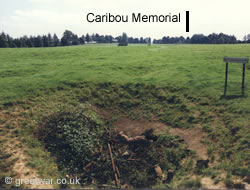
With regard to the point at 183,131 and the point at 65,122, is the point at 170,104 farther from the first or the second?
the point at 65,122

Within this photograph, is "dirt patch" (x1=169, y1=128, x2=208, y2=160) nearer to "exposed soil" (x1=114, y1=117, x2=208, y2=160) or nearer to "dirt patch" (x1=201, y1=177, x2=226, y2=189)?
"exposed soil" (x1=114, y1=117, x2=208, y2=160)

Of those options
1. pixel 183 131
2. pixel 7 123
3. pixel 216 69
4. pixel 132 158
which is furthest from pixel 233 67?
pixel 7 123

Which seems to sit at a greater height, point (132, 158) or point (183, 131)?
point (183, 131)

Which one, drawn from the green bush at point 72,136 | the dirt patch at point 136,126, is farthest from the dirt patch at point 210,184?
the green bush at point 72,136

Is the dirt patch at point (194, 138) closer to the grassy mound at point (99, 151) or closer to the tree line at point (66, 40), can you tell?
the grassy mound at point (99, 151)

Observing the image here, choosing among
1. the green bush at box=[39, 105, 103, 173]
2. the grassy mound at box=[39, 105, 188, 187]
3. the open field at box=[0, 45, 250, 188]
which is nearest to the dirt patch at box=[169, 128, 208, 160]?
the open field at box=[0, 45, 250, 188]

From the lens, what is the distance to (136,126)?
572 inches

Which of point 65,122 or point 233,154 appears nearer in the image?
point 233,154

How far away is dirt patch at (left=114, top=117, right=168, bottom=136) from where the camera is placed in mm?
13898

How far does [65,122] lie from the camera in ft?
45.4

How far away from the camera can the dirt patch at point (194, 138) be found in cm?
1134

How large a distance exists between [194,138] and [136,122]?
4.14m

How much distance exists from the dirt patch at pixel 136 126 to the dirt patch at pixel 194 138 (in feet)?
2.81

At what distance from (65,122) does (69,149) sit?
2.26 meters
